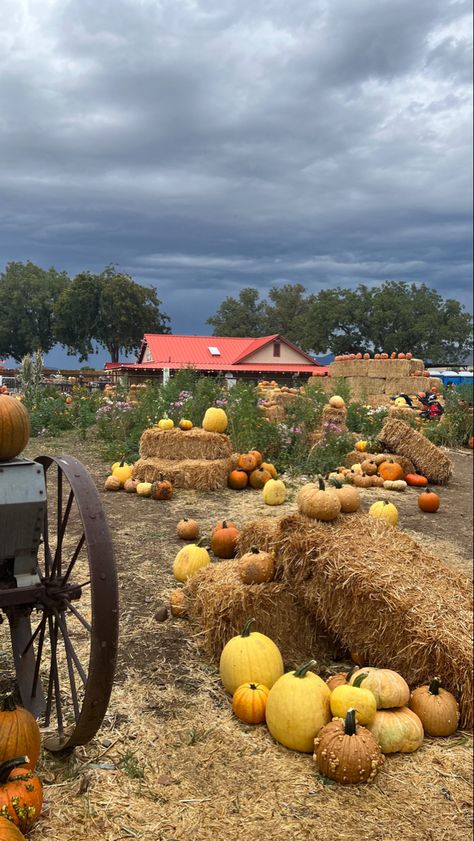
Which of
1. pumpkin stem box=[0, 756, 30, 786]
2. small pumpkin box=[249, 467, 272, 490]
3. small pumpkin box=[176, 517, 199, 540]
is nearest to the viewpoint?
pumpkin stem box=[0, 756, 30, 786]

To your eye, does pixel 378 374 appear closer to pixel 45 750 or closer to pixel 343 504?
pixel 343 504

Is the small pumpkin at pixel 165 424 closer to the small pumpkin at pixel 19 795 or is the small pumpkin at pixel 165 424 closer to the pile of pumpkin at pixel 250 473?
Answer: the pile of pumpkin at pixel 250 473

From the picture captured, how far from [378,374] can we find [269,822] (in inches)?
192

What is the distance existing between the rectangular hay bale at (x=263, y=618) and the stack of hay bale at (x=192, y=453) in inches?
142

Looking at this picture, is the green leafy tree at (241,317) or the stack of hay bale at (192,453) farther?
the stack of hay bale at (192,453)

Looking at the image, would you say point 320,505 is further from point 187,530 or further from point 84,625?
point 187,530

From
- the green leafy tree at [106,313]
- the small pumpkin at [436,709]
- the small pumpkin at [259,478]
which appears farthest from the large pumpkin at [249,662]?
the small pumpkin at [259,478]

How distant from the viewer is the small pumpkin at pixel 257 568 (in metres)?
3.03

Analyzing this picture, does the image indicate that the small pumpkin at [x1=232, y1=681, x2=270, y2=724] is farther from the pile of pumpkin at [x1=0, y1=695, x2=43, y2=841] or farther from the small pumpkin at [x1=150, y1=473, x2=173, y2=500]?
the small pumpkin at [x1=150, y1=473, x2=173, y2=500]

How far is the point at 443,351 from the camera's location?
3.95 metres

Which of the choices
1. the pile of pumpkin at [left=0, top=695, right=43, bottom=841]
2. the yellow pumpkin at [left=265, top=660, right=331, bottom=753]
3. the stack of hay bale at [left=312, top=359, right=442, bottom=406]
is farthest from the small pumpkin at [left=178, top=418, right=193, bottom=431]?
the pile of pumpkin at [left=0, top=695, right=43, bottom=841]

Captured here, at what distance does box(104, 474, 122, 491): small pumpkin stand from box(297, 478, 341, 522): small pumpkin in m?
3.75

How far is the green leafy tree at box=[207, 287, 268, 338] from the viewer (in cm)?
349

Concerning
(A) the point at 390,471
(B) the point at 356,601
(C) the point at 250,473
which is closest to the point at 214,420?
(C) the point at 250,473
